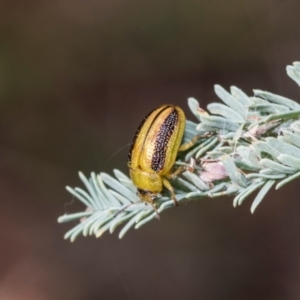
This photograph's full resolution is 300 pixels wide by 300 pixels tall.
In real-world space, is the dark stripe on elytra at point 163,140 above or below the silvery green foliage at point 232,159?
above

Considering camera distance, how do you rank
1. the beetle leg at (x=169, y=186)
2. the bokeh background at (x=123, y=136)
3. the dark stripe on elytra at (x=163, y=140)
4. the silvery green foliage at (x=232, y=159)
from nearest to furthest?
the silvery green foliage at (x=232, y=159), the beetle leg at (x=169, y=186), the dark stripe on elytra at (x=163, y=140), the bokeh background at (x=123, y=136)

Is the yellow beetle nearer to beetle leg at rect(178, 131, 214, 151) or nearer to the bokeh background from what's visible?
beetle leg at rect(178, 131, 214, 151)

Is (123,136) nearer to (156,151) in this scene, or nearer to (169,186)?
(156,151)

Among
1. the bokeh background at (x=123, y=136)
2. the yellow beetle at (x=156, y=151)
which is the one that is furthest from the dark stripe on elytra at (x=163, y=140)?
the bokeh background at (x=123, y=136)

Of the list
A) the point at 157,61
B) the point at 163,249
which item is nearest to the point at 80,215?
the point at 163,249

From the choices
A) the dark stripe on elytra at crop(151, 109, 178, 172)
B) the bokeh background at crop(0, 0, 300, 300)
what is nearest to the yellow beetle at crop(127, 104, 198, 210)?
the dark stripe on elytra at crop(151, 109, 178, 172)

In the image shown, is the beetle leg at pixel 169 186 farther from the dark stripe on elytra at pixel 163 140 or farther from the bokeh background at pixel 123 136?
the bokeh background at pixel 123 136

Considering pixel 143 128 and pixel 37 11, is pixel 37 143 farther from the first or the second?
pixel 143 128
